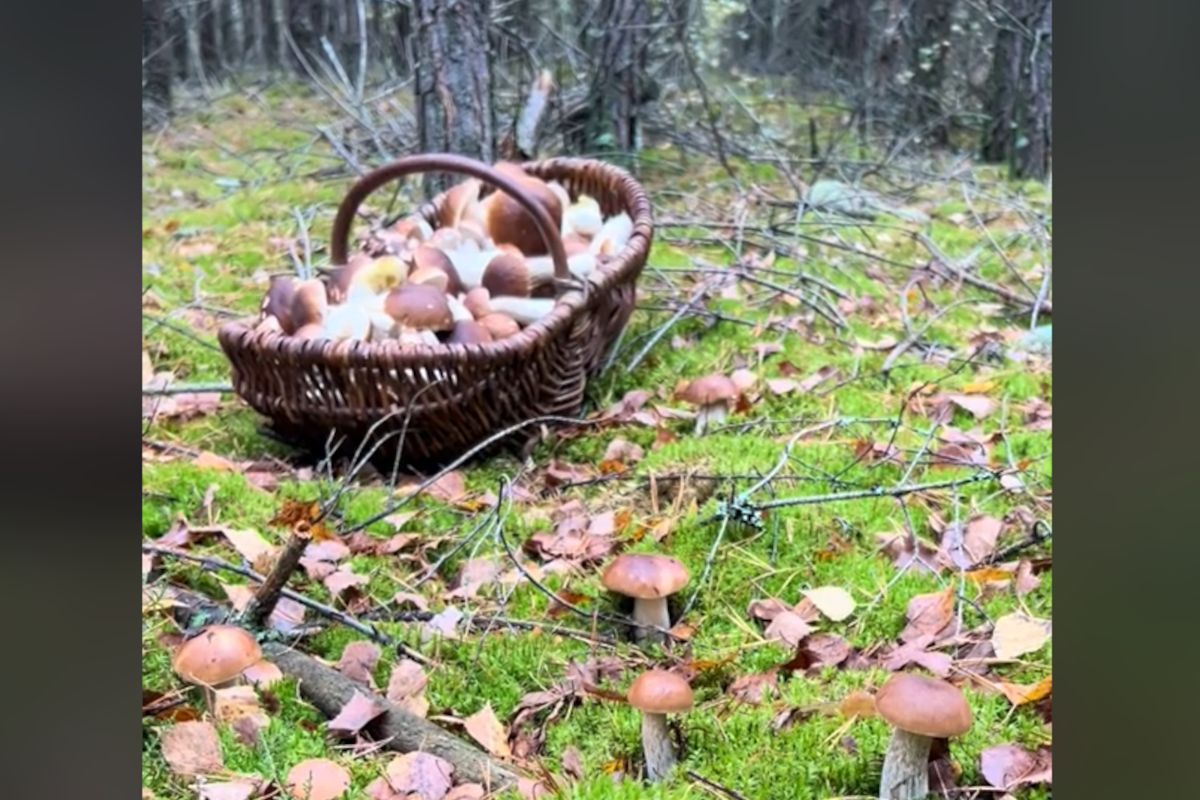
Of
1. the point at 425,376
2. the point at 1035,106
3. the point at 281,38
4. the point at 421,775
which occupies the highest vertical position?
the point at 281,38

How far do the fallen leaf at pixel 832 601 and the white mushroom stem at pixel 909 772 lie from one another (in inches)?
6.1

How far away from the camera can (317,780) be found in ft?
2.84

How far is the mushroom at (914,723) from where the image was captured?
82 cm

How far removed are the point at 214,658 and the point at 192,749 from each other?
0.24 ft

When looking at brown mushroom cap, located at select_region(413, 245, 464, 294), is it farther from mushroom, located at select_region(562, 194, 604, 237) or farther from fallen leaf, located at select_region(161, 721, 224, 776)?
fallen leaf, located at select_region(161, 721, 224, 776)

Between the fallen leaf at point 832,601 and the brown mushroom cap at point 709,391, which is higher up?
the brown mushroom cap at point 709,391

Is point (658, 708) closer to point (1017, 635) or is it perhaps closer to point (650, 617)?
point (650, 617)

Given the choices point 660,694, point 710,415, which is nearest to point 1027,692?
point 660,694

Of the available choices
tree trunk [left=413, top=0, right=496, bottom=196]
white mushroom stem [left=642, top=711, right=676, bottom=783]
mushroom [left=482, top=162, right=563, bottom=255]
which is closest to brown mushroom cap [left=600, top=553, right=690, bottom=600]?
white mushroom stem [left=642, top=711, right=676, bottom=783]

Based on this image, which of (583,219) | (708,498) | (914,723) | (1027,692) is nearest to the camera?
(914,723)

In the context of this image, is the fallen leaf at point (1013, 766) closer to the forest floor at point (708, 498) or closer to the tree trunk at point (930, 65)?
the forest floor at point (708, 498)

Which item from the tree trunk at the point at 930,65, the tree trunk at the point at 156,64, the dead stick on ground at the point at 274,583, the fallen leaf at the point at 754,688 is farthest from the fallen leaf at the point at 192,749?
the tree trunk at the point at 930,65
